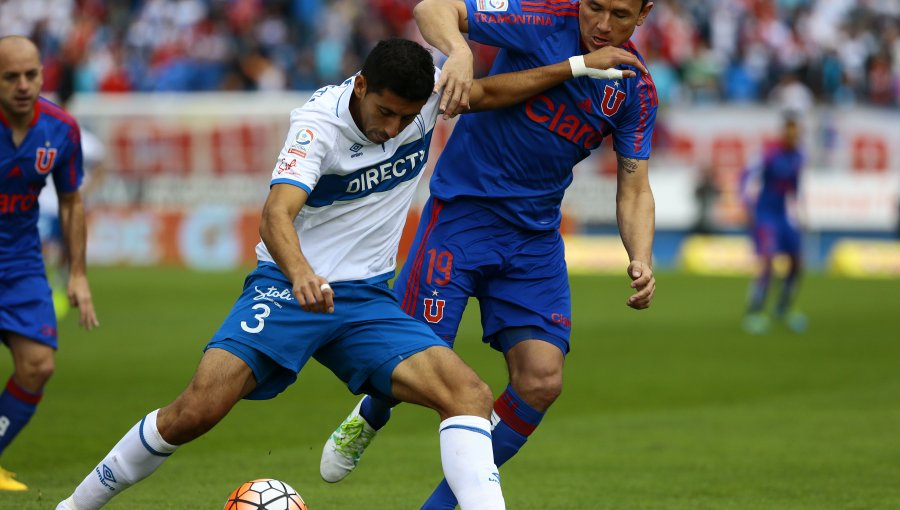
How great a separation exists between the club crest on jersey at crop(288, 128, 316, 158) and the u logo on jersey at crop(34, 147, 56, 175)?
2.61 metres

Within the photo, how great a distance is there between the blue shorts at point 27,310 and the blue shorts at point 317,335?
7.43 ft

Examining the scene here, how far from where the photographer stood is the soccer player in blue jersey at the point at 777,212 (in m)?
17.8

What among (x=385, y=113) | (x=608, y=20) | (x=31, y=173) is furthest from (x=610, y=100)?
(x=31, y=173)

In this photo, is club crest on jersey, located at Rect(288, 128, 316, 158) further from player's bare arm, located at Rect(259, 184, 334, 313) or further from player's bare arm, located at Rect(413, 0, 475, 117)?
player's bare arm, located at Rect(413, 0, 475, 117)

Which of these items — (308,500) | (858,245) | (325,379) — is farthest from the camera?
(858,245)

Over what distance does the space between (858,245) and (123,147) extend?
14120 mm

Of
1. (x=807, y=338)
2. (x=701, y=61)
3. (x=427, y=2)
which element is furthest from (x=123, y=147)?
(x=427, y=2)

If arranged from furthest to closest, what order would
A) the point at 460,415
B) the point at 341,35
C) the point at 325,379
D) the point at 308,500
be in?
the point at 341,35, the point at 325,379, the point at 308,500, the point at 460,415

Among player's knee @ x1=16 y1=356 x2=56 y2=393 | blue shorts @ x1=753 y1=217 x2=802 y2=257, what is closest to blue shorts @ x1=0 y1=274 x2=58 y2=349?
player's knee @ x1=16 y1=356 x2=56 y2=393

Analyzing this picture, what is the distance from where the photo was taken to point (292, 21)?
31375 millimetres

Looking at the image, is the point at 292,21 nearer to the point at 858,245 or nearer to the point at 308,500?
the point at 858,245

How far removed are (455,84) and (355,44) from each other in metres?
23.9

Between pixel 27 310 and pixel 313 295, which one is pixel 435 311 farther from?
pixel 27 310

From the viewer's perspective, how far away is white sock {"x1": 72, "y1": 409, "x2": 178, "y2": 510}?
5766mm
